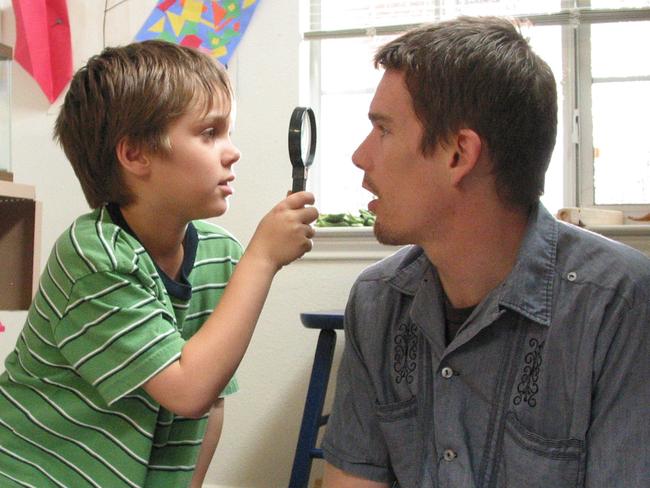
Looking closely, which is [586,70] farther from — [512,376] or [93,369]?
[93,369]

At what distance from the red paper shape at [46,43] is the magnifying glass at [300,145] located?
1.48 metres

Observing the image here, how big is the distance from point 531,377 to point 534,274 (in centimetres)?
13

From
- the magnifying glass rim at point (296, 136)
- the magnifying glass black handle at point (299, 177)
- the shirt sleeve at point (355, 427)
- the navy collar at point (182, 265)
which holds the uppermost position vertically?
the magnifying glass rim at point (296, 136)

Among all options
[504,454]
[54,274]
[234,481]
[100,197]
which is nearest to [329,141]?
[234,481]

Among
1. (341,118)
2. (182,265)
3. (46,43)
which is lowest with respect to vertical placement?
(182,265)

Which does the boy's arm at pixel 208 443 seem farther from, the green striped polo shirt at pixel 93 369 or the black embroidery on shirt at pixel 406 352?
the black embroidery on shirt at pixel 406 352

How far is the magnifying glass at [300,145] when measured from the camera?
41.9 inches

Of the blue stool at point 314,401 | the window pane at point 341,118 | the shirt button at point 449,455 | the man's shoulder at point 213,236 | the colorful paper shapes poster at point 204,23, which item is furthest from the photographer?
the window pane at point 341,118

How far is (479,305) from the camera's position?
0.95m

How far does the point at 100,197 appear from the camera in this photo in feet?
3.97

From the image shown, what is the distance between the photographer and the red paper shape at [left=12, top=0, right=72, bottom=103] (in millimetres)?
2326

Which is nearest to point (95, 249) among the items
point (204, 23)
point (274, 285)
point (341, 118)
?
point (274, 285)

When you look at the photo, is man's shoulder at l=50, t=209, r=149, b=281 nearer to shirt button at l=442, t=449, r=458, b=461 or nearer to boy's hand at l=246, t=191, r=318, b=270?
boy's hand at l=246, t=191, r=318, b=270

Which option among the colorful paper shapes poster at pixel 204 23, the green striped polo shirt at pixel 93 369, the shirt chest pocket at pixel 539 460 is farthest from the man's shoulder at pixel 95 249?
the colorful paper shapes poster at pixel 204 23
